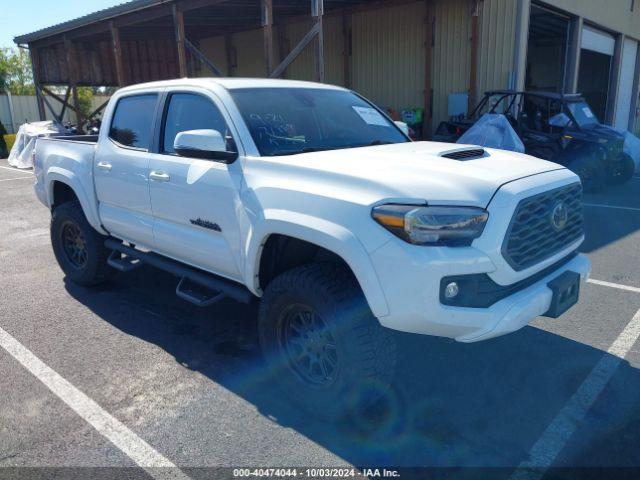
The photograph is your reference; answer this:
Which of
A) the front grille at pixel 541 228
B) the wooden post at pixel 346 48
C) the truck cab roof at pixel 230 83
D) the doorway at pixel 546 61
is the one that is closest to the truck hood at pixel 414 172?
the front grille at pixel 541 228

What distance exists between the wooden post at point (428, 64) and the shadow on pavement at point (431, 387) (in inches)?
392

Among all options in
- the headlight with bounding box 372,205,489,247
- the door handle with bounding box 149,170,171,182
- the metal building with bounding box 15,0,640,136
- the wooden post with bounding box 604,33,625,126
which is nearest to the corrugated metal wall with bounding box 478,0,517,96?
the metal building with bounding box 15,0,640,136

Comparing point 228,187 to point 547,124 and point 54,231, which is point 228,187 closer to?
point 54,231

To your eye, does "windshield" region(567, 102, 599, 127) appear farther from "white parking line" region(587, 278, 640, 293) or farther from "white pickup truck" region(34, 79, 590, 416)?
"white pickup truck" region(34, 79, 590, 416)

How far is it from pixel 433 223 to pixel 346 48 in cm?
1302

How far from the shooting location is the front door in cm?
332

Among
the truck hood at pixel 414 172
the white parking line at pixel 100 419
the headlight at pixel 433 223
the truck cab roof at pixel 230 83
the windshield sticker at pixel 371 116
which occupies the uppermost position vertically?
the truck cab roof at pixel 230 83

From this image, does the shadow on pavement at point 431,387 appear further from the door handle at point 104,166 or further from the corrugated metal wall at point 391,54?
the corrugated metal wall at point 391,54

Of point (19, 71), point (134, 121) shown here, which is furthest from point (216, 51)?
point (19, 71)

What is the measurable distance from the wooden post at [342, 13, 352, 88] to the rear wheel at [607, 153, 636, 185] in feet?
23.7

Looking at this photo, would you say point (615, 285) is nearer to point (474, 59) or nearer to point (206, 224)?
point (206, 224)

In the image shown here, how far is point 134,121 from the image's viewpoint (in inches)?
172

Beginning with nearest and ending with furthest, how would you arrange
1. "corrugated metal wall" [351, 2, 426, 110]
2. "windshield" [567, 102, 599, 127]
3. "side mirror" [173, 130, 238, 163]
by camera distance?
1. "side mirror" [173, 130, 238, 163]
2. "windshield" [567, 102, 599, 127]
3. "corrugated metal wall" [351, 2, 426, 110]

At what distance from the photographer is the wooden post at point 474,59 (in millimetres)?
11680
